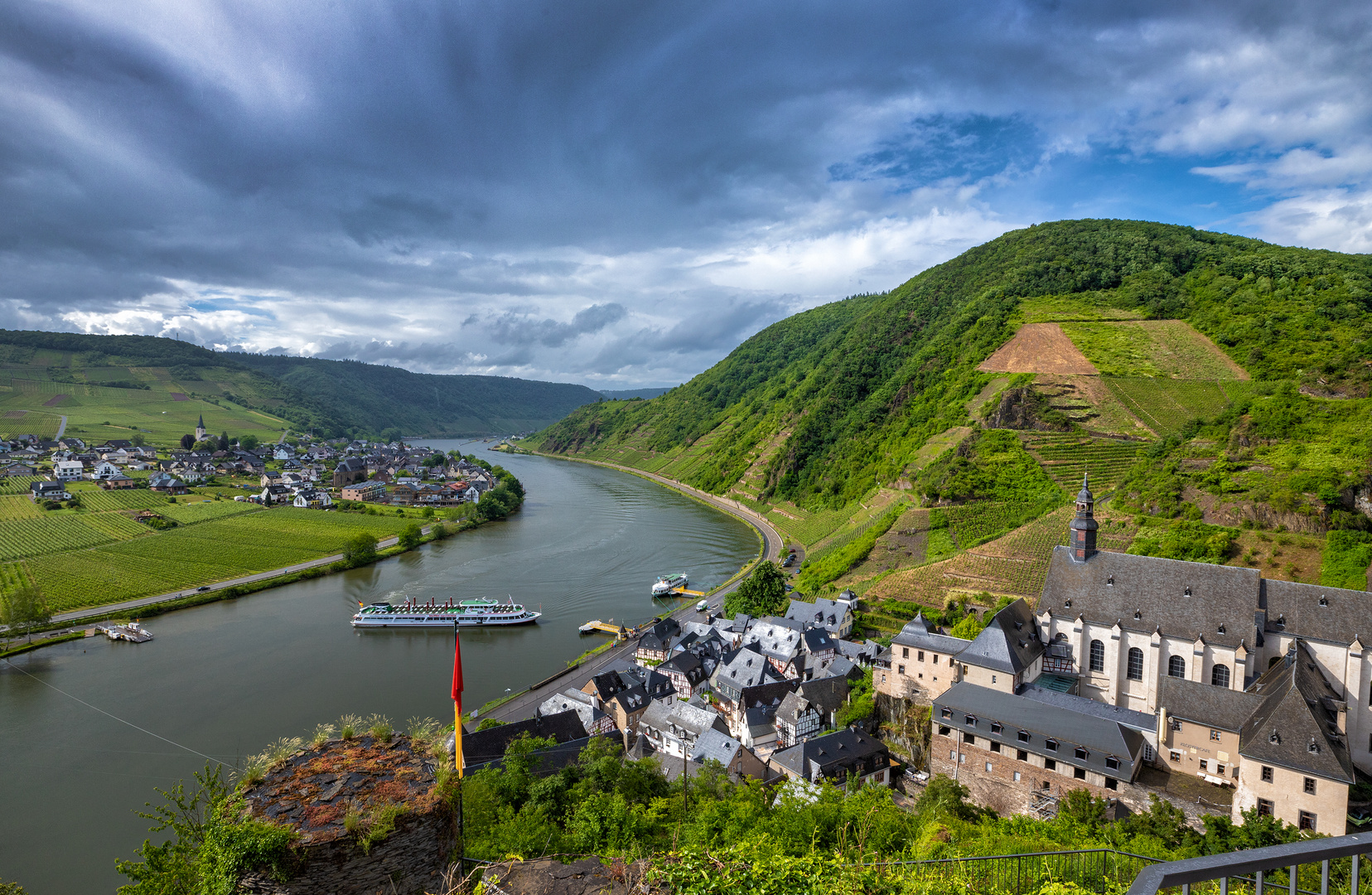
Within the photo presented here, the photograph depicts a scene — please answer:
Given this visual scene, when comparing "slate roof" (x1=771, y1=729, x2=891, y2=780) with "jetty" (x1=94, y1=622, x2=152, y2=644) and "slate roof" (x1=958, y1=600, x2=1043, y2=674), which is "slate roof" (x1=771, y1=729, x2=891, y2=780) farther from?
"jetty" (x1=94, y1=622, x2=152, y2=644)

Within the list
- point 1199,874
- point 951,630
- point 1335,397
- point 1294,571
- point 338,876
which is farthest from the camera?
point 1335,397

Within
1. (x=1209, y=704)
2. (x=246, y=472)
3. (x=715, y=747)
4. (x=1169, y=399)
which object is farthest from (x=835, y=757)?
(x=246, y=472)

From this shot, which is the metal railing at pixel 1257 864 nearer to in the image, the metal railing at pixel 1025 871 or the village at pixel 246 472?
the metal railing at pixel 1025 871

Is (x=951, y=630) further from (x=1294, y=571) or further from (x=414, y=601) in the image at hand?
(x=414, y=601)

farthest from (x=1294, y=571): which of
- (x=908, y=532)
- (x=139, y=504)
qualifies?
(x=139, y=504)

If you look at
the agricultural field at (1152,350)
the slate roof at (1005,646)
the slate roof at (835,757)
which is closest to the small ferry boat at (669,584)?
the slate roof at (835,757)

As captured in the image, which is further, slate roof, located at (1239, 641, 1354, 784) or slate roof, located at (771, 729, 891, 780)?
slate roof, located at (771, 729, 891, 780)

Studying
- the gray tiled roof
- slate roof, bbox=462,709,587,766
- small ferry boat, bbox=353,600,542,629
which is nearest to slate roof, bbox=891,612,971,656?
the gray tiled roof
